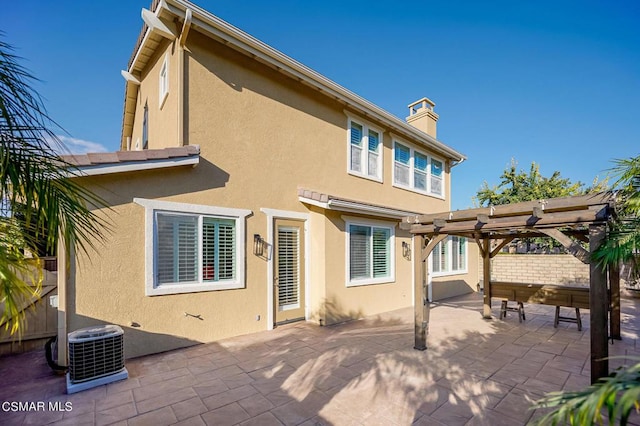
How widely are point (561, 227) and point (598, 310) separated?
1492 millimetres

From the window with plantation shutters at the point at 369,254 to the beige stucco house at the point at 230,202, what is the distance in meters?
0.06

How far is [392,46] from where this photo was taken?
12.0m

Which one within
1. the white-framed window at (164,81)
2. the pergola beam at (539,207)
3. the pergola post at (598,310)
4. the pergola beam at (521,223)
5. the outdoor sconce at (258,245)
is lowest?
the pergola post at (598,310)

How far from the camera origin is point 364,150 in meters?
10.6

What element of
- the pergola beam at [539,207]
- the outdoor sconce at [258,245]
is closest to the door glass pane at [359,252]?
the outdoor sconce at [258,245]

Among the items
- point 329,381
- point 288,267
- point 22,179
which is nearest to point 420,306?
point 329,381

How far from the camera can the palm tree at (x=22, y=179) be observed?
2.25 metres

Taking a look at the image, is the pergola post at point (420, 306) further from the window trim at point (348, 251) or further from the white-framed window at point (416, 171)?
the white-framed window at point (416, 171)

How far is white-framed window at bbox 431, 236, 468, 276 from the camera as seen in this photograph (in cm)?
1271

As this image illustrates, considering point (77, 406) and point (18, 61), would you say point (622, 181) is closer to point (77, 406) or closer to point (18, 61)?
point (18, 61)

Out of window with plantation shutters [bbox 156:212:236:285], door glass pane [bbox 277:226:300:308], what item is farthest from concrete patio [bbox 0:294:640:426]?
window with plantation shutters [bbox 156:212:236:285]

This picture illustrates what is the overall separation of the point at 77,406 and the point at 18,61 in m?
4.43

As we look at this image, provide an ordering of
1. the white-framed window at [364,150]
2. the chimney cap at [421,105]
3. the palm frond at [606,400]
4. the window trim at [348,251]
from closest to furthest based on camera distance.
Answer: the palm frond at [606,400], the window trim at [348,251], the white-framed window at [364,150], the chimney cap at [421,105]

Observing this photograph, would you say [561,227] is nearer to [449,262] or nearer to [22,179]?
[22,179]
